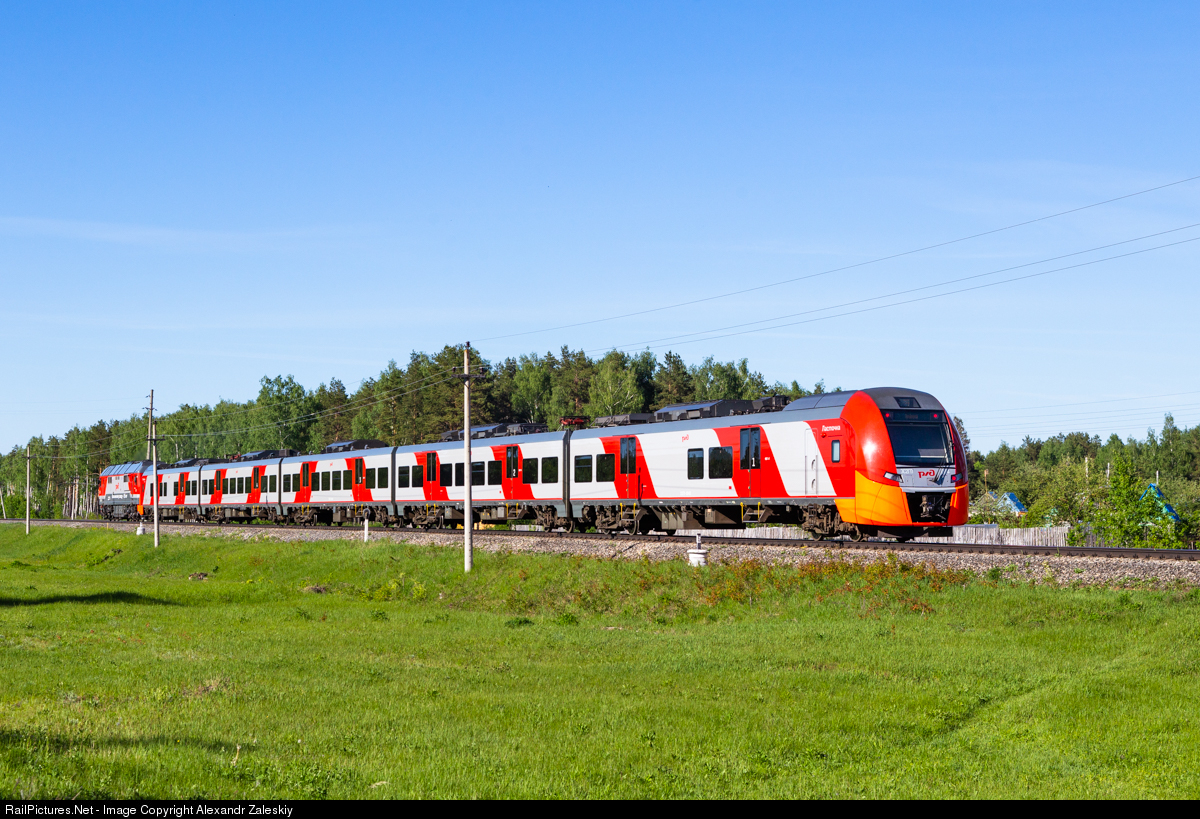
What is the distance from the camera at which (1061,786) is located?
10.5 m

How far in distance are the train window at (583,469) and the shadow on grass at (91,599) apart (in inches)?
557

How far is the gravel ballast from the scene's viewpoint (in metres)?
21.5

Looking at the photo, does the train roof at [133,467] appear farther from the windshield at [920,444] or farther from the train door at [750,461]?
the windshield at [920,444]

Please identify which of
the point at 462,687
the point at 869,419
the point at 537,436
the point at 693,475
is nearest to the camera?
the point at 462,687

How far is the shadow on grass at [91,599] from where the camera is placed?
1206 inches

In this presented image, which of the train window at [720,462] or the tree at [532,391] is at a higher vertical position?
the tree at [532,391]

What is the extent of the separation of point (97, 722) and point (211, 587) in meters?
25.2

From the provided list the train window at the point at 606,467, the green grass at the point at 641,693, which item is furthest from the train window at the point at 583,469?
the green grass at the point at 641,693

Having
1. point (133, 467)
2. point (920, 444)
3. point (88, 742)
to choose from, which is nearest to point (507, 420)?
point (133, 467)

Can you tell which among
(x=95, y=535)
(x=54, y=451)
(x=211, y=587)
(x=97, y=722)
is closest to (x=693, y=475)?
(x=211, y=587)

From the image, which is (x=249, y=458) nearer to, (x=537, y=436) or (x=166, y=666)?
(x=537, y=436)

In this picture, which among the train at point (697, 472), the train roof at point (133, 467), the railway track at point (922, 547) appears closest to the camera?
the railway track at point (922, 547)

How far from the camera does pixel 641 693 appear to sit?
15.6 meters

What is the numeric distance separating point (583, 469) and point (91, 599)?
16.4 meters
